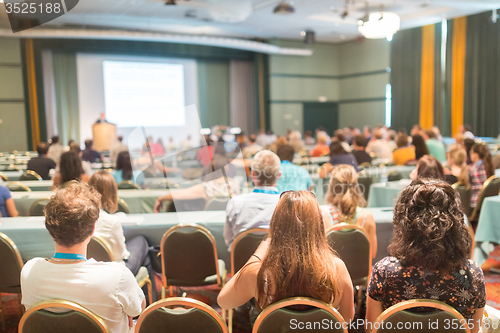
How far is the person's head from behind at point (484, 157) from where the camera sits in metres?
4.38

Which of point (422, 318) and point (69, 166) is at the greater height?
point (69, 166)

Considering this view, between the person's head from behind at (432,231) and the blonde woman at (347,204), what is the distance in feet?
3.60

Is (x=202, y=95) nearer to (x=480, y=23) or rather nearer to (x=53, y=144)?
(x=53, y=144)

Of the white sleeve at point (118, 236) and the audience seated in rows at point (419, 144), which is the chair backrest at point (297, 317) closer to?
the white sleeve at point (118, 236)

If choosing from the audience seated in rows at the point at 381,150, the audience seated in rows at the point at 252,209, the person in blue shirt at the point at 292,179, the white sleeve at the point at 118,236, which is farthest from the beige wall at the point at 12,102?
the audience seated in rows at the point at 252,209

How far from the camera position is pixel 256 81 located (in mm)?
16562

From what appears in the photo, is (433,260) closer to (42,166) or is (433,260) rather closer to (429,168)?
(429,168)

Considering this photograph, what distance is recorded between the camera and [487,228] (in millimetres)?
3660

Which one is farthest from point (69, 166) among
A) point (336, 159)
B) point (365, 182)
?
point (365, 182)

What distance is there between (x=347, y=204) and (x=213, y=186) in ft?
4.89

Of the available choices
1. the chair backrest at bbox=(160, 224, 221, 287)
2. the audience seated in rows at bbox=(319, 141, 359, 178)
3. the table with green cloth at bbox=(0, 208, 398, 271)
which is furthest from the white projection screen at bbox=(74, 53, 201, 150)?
the chair backrest at bbox=(160, 224, 221, 287)

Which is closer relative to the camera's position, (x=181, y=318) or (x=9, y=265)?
(x=181, y=318)

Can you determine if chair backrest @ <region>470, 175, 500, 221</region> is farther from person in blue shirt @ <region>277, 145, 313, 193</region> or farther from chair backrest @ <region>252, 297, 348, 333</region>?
chair backrest @ <region>252, 297, 348, 333</region>

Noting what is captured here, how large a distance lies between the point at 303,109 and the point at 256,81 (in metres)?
2.38
